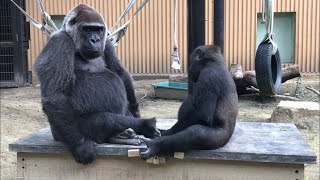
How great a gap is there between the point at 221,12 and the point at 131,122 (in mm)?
2532

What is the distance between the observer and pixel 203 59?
11.9 feet

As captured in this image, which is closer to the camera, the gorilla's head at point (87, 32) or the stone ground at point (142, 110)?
the gorilla's head at point (87, 32)

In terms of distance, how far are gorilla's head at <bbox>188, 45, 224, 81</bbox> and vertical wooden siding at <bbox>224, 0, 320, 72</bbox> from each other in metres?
8.75

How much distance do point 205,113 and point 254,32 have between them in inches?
369

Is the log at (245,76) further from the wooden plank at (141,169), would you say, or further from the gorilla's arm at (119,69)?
the wooden plank at (141,169)

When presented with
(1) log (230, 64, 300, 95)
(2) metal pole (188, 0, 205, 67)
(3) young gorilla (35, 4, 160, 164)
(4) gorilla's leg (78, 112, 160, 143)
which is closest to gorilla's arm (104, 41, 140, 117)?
(3) young gorilla (35, 4, 160, 164)

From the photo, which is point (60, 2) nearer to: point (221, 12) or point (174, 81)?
point (174, 81)

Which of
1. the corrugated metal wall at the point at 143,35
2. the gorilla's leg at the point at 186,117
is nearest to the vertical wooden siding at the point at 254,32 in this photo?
the corrugated metal wall at the point at 143,35

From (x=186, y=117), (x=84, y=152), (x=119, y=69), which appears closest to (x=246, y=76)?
(x=119, y=69)

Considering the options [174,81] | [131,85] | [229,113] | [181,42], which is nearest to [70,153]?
[131,85]

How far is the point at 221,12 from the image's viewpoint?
547cm

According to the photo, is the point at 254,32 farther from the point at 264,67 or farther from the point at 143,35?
the point at 264,67

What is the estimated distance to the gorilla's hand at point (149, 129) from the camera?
3.47m

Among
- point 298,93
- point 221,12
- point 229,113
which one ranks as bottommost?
point 298,93
